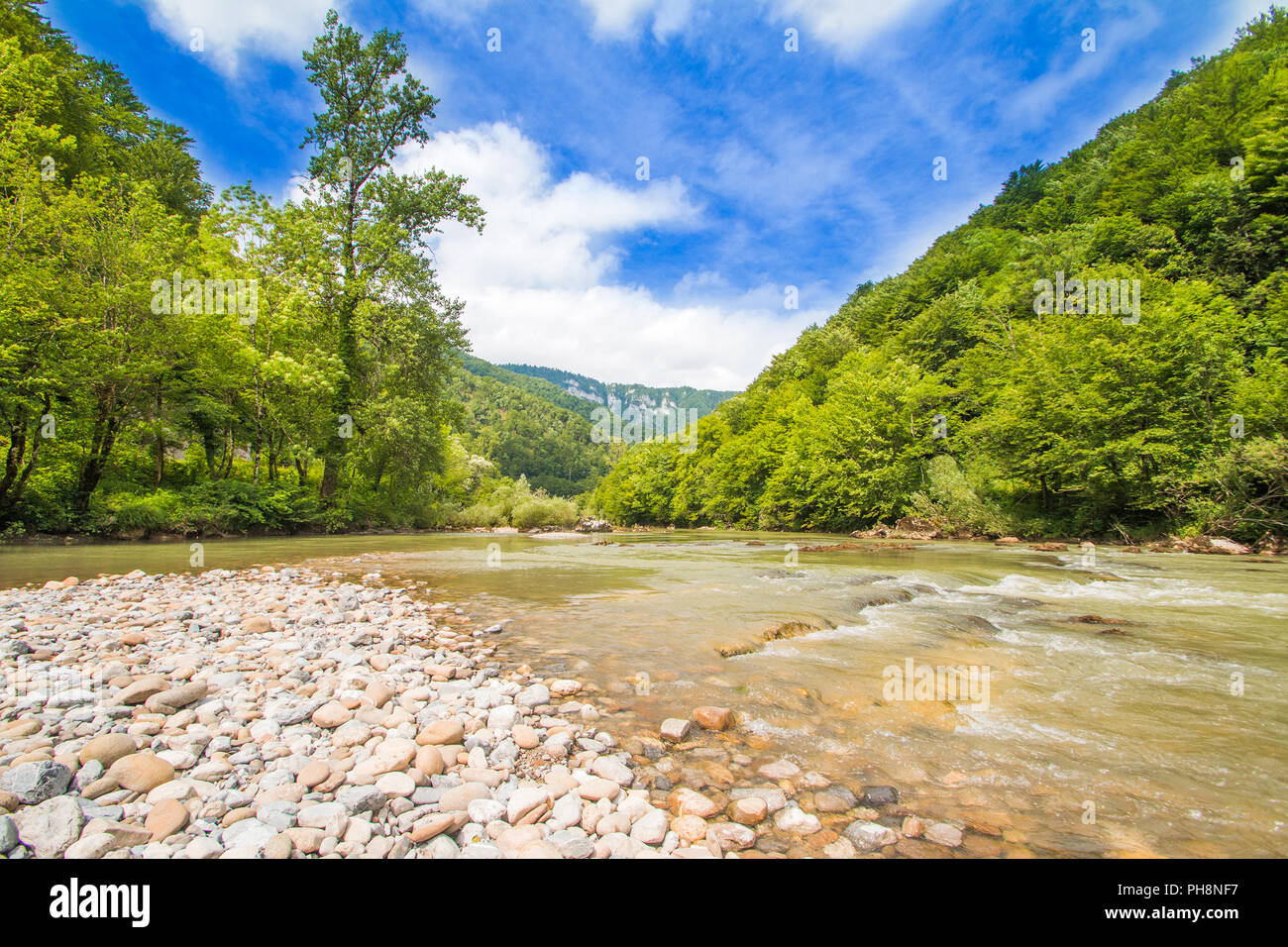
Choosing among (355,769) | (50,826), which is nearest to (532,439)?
(355,769)

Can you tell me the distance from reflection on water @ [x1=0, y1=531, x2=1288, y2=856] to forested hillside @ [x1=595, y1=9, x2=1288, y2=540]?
1091 centimetres

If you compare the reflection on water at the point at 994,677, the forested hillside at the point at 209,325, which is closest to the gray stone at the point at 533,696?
the reflection on water at the point at 994,677

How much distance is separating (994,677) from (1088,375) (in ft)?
84.2

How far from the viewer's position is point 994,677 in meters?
5.16

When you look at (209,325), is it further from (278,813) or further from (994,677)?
(994,677)

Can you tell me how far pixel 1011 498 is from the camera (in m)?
27.4

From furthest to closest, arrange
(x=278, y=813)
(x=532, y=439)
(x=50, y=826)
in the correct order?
(x=532, y=439), (x=278, y=813), (x=50, y=826)

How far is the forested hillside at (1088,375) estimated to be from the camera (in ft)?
66.8

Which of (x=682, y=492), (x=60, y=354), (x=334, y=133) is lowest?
(x=682, y=492)

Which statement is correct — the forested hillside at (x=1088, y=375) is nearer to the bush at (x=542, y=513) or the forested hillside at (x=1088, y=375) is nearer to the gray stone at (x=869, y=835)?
the bush at (x=542, y=513)
